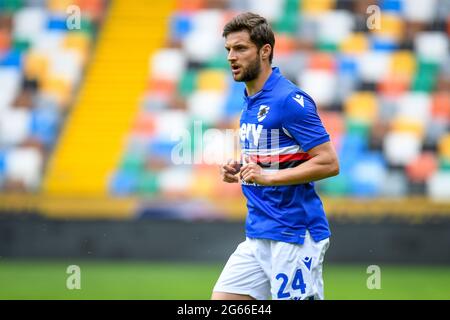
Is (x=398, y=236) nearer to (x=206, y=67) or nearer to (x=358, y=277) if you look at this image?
(x=358, y=277)

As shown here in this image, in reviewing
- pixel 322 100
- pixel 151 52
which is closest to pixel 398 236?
pixel 322 100

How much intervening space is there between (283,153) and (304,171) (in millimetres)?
242

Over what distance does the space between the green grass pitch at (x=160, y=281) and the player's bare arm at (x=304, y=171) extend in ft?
13.0

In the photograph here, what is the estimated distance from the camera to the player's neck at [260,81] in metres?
4.91

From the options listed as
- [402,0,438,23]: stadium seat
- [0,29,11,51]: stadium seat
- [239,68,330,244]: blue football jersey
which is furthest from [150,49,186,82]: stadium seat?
[239,68,330,244]: blue football jersey

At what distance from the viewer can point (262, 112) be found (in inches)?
189

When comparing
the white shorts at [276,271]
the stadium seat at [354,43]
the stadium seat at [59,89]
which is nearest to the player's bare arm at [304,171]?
the white shorts at [276,271]

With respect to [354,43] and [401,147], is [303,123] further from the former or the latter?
[354,43]

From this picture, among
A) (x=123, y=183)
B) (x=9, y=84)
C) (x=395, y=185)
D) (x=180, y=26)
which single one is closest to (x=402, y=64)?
(x=395, y=185)

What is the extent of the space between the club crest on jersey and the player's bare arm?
11.8 inches

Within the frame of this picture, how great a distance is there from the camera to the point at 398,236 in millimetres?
11172

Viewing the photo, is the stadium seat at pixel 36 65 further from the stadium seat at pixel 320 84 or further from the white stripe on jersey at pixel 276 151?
the white stripe on jersey at pixel 276 151

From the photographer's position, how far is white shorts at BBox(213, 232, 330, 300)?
183 inches

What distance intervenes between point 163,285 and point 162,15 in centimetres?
587
